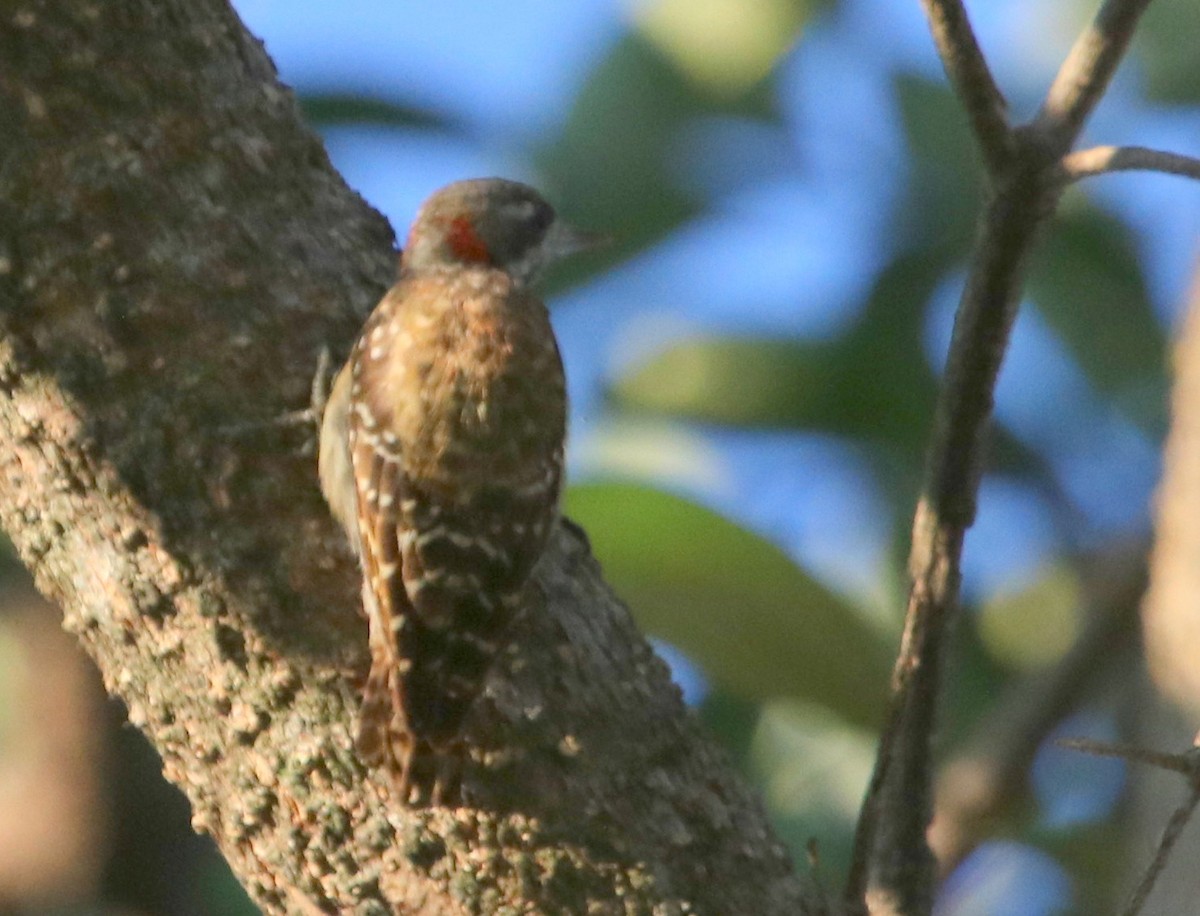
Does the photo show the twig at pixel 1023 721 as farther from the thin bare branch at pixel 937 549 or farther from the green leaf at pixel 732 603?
the thin bare branch at pixel 937 549

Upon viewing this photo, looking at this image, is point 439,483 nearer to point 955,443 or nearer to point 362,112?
point 955,443

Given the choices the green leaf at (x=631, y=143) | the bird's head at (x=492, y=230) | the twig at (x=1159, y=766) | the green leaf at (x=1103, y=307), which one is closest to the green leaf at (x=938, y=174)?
the green leaf at (x=1103, y=307)

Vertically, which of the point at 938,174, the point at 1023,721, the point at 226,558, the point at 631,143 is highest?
the point at 938,174

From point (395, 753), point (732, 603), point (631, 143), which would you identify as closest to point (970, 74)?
point (395, 753)

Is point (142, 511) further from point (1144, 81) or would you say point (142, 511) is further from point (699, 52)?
point (1144, 81)

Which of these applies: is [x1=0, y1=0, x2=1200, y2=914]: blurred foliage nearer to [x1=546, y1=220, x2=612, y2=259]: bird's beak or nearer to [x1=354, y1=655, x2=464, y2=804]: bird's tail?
[x1=546, y1=220, x2=612, y2=259]: bird's beak

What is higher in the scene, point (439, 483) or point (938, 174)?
point (938, 174)

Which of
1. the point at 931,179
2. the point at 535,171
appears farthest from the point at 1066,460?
the point at 535,171
